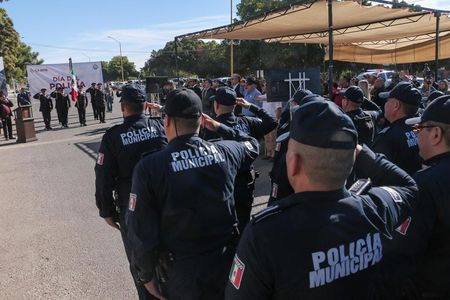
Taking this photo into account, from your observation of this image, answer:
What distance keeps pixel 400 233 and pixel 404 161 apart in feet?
5.19

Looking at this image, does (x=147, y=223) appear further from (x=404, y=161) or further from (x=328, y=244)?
(x=404, y=161)

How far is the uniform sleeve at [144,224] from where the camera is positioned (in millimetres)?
2418

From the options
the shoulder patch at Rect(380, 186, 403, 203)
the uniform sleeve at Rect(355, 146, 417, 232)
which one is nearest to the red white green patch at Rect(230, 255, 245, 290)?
the uniform sleeve at Rect(355, 146, 417, 232)

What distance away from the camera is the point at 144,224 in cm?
242

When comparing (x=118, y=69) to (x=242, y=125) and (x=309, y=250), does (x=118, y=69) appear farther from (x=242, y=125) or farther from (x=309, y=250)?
(x=309, y=250)

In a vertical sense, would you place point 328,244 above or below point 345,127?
below

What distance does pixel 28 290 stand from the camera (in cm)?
447

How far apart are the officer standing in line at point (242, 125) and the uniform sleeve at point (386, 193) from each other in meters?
1.94

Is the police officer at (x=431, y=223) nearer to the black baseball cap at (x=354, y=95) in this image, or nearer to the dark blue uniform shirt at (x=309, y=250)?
the dark blue uniform shirt at (x=309, y=250)

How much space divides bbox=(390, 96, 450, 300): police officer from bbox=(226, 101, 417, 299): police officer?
0.66 metres

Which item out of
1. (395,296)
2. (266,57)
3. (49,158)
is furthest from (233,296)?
(266,57)

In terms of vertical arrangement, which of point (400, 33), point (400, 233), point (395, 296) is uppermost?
point (400, 33)

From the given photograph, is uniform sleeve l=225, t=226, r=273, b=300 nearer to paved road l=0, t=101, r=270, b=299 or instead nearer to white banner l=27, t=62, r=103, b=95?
paved road l=0, t=101, r=270, b=299

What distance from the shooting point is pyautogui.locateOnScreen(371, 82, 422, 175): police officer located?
350cm
